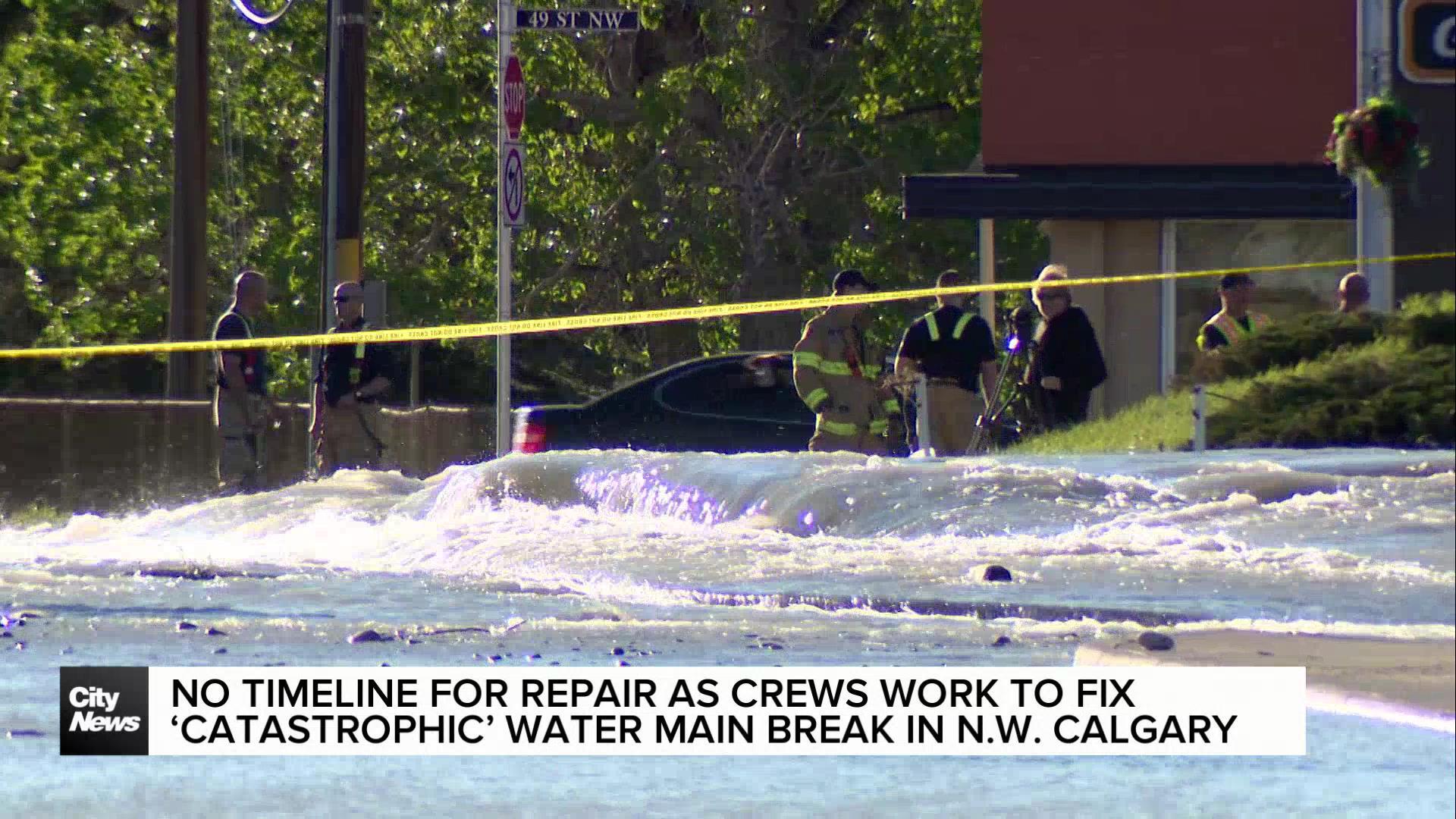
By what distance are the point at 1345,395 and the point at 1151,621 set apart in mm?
1275

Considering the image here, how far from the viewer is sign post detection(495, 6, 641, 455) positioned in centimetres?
1648

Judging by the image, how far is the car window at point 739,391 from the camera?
53.7 feet

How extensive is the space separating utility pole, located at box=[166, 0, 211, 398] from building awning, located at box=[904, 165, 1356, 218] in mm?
7424

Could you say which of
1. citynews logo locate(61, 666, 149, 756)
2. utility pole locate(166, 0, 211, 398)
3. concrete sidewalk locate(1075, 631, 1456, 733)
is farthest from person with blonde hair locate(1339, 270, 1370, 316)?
utility pole locate(166, 0, 211, 398)

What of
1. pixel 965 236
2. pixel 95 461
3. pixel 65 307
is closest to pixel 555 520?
pixel 95 461

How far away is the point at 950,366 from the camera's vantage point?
44.1 ft

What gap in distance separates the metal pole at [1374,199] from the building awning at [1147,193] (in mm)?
12031

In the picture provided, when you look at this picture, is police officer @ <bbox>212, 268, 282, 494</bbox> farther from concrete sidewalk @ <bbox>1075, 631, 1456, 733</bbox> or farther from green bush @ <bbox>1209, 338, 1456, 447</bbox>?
green bush @ <bbox>1209, 338, 1456, 447</bbox>

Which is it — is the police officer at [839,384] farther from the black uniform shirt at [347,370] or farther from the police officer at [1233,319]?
the police officer at [1233,319]

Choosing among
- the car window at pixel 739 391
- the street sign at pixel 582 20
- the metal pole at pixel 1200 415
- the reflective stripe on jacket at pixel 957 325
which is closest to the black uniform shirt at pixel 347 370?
the car window at pixel 739 391

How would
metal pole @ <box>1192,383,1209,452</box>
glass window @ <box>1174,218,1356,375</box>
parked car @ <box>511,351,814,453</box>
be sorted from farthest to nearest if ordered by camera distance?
glass window @ <box>1174,218,1356,375</box>
parked car @ <box>511,351,814,453</box>
metal pole @ <box>1192,383,1209,452</box>

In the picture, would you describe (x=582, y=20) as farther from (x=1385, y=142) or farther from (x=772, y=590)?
(x=1385, y=142)

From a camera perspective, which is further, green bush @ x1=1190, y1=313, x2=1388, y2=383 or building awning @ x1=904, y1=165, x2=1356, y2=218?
building awning @ x1=904, y1=165, x2=1356, y2=218

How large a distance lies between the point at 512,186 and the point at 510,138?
1.10 ft
